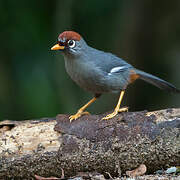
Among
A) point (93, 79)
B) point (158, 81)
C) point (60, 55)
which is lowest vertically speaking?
point (158, 81)

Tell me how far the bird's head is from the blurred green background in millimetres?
2896

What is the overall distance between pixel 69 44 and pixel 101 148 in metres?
1.70

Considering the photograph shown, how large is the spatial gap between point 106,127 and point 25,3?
185 inches

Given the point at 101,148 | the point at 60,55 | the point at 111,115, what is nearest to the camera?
the point at 101,148

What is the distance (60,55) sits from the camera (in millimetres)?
8453

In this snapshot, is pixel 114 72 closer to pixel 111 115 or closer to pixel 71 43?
pixel 71 43

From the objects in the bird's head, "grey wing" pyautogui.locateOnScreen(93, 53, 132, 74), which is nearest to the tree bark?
"grey wing" pyautogui.locateOnScreen(93, 53, 132, 74)

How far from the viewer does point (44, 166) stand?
4.18 metres

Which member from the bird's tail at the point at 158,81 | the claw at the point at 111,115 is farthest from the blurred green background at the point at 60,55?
the claw at the point at 111,115

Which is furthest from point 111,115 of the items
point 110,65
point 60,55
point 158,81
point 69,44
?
point 60,55

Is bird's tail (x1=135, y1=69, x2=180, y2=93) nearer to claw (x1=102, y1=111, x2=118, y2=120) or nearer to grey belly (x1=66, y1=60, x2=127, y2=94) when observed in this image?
grey belly (x1=66, y1=60, x2=127, y2=94)

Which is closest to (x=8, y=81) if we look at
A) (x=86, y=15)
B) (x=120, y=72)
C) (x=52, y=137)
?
(x=86, y=15)

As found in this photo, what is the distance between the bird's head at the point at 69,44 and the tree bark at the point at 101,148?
1.30 meters

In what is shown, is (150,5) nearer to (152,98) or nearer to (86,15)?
(86,15)
